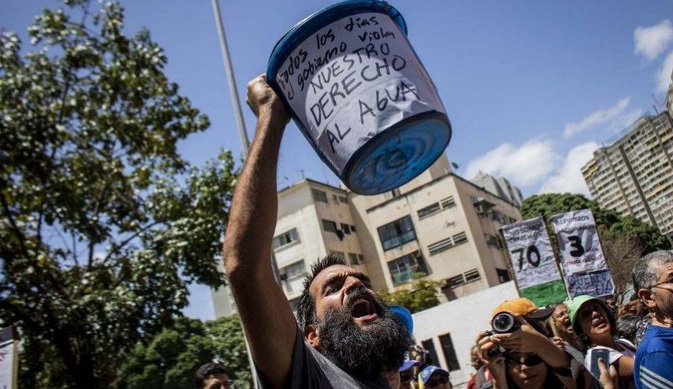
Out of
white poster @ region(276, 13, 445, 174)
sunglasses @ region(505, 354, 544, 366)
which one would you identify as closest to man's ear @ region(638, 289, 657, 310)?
sunglasses @ region(505, 354, 544, 366)

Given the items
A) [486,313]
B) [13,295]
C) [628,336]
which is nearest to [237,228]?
[628,336]

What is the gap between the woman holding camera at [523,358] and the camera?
2531mm

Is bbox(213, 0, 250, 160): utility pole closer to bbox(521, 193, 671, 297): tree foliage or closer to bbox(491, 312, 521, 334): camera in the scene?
bbox(491, 312, 521, 334): camera

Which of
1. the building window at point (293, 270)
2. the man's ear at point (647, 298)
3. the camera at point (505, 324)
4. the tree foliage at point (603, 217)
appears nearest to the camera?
the camera at point (505, 324)

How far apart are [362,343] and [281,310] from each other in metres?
0.44

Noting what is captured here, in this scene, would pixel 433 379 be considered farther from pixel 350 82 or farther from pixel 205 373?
pixel 350 82

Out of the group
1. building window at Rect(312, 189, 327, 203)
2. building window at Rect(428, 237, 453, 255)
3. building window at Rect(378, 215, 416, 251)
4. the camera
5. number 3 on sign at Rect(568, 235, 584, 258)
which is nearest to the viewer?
the camera

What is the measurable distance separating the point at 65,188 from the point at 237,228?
8.75 m

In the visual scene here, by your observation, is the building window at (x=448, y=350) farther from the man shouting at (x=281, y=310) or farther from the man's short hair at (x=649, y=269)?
the man shouting at (x=281, y=310)

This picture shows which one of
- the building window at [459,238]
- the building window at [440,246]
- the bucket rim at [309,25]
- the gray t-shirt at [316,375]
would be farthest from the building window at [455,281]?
the bucket rim at [309,25]

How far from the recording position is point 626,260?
30.0 m

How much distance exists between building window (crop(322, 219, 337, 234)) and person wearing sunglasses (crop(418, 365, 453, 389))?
106ft

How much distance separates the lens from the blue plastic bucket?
1514 mm

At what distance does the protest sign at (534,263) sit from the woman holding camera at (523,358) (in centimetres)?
520
